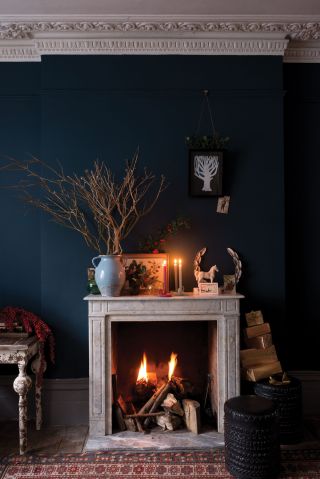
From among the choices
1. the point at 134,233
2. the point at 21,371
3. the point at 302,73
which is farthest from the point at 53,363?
the point at 302,73

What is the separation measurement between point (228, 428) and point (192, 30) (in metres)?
3.05

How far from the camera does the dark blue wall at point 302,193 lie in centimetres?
393

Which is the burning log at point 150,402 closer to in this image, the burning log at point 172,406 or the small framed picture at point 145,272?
the burning log at point 172,406

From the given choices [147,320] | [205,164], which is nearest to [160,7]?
[205,164]

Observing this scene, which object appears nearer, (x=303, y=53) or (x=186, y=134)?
(x=186, y=134)

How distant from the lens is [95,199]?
11.9 feet

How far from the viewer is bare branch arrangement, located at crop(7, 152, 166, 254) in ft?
11.9

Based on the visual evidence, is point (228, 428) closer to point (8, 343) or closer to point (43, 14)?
point (8, 343)

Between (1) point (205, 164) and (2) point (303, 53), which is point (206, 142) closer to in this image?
(1) point (205, 164)

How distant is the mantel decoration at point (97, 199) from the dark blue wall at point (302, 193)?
122 cm

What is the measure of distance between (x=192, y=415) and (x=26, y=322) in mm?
1483

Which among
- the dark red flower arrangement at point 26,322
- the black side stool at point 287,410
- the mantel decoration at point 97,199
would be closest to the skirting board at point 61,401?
the dark red flower arrangement at point 26,322

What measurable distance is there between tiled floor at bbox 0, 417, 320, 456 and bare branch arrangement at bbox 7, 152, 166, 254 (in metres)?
1.46

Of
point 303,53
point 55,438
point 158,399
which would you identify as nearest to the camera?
point 55,438
